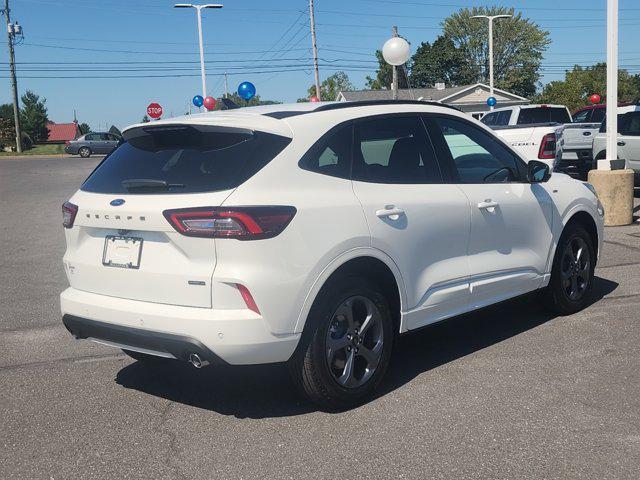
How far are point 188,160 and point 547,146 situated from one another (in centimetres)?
1084

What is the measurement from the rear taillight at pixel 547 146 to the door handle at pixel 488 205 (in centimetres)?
893

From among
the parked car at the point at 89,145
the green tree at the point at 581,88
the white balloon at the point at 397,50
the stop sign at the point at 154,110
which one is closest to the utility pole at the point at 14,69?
the parked car at the point at 89,145

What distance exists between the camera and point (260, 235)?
12.1ft

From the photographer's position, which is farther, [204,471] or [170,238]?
[170,238]

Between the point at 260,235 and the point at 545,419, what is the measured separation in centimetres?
188

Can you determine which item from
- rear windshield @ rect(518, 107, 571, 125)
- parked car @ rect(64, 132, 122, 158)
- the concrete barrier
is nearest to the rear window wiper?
the concrete barrier

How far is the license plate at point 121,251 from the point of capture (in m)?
3.94

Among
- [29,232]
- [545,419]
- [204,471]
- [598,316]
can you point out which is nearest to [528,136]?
[598,316]

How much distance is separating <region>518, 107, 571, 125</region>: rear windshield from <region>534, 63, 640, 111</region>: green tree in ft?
37.1

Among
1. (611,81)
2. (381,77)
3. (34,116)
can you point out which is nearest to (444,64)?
(381,77)

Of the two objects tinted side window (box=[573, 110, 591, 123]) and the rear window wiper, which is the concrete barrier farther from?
tinted side window (box=[573, 110, 591, 123])

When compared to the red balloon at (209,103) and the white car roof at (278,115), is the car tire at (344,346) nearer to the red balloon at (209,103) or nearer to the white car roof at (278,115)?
the white car roof at (278,115)

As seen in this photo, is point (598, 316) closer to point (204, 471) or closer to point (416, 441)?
point (416, 441)

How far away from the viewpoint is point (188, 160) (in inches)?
158
